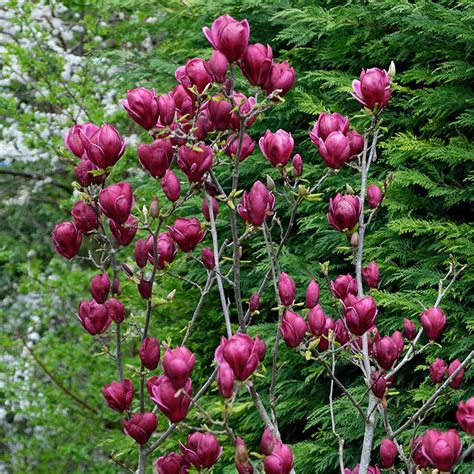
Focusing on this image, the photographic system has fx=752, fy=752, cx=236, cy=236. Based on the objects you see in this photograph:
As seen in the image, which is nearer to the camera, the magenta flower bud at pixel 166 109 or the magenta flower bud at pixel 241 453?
the magenta flower bud at pixel 241 453

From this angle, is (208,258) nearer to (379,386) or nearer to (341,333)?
(341,333)

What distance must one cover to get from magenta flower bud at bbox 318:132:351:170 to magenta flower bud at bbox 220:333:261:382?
1.59 ft

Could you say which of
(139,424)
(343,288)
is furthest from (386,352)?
(139,424)

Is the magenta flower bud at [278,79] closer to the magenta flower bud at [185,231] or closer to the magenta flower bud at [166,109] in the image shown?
the magenta flower bud at [166,109]

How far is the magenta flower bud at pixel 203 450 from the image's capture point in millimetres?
1240

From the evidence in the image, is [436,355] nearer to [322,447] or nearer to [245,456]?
[322,447]

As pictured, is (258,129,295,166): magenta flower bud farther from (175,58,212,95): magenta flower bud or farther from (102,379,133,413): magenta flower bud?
(102,379,133,413): magenta flower bud

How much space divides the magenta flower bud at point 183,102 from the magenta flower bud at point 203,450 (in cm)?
64

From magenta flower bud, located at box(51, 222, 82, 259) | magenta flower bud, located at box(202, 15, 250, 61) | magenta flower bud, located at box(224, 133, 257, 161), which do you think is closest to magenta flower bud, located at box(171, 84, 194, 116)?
magenta flower bud, located at box(224, 133, 257, 161)

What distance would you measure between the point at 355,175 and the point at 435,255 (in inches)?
15.2

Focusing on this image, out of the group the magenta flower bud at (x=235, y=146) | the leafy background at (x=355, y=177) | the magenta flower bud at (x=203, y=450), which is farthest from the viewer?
the leafy background at (x=355, y=177)

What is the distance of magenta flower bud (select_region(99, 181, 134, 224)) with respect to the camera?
4.42 feet

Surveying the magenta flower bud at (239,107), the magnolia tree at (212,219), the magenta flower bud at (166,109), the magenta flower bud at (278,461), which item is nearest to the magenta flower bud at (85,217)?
the magnolia tree at (212,219)

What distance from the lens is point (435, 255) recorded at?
93.4 inches
